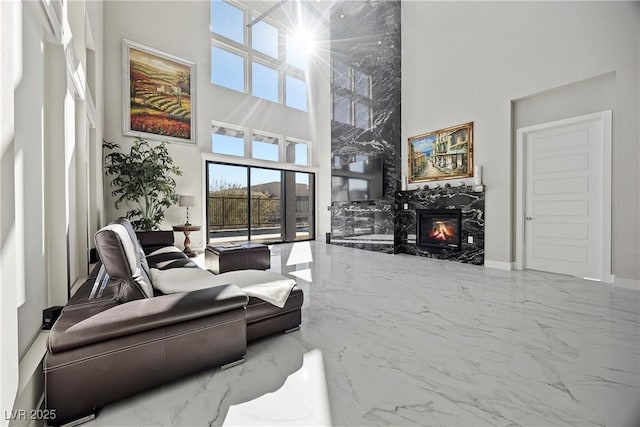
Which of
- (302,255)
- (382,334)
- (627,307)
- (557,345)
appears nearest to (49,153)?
(382,334)

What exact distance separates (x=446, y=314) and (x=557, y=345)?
2.61ft

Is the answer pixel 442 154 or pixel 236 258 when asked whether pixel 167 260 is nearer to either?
pixel 236 258

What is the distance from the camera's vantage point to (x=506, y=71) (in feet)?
14.9

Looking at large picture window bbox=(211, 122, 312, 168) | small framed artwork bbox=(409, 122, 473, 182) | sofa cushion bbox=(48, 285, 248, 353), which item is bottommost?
sofa cushion bbox=(48, 285, 248, 353)

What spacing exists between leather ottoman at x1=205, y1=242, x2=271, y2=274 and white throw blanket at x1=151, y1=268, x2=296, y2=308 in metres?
1.13

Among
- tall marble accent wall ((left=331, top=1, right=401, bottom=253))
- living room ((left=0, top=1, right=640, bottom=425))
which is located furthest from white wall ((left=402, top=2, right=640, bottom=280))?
tall marble accent wall ((left=331, top=1, right=401, bottom=253))

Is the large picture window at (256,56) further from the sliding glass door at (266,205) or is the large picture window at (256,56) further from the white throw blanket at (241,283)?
the white throw blanket at (241,283)

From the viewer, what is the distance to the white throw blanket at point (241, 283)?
6.80ft

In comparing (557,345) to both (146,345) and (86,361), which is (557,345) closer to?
(146,345)

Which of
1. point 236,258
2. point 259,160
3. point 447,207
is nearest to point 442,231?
point 447,207

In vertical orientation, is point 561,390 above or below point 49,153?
below

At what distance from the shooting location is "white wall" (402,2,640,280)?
348 cm

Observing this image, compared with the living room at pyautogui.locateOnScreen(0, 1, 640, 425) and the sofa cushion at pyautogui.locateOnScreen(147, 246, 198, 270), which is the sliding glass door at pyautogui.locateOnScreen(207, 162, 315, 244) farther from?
the sofa cushion at pyautogui.locateOnScreen(147, 246, 198, 270)

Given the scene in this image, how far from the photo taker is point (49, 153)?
1.93 m
